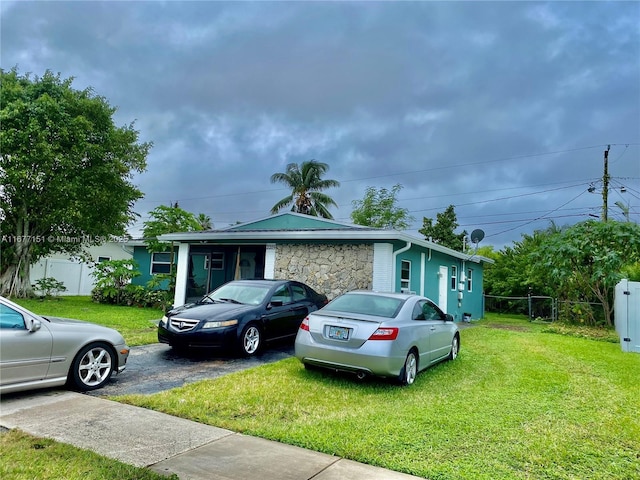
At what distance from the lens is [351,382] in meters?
6.20

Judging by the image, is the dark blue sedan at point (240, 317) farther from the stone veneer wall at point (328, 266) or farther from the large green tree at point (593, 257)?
the large green tree at point (593, 257)

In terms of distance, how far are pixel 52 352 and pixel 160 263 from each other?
1642 cm

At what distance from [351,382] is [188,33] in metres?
9.93

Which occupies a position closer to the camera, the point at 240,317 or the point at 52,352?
the point at 52,352

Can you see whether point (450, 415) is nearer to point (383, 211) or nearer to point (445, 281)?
point (445, 281)

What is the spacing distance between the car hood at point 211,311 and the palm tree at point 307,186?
25.2m

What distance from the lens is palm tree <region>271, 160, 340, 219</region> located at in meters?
33.3

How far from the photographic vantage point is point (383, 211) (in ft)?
118

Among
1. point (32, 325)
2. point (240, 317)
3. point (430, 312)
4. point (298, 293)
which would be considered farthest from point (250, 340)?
point (32, 325)

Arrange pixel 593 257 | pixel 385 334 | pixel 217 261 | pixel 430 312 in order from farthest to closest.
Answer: pixel 217 261 < pixel 593 257 < pixel 430 312 < pixel 385 334

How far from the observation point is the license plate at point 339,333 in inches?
234

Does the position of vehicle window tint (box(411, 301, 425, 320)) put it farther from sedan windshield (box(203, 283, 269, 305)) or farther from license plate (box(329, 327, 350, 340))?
sedan windshield (box(203, 283, 269, 305))

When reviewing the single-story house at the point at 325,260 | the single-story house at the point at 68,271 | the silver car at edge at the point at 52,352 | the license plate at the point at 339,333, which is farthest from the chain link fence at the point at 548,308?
the single-story house at the point at 68,271

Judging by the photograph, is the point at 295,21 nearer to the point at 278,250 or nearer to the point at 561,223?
the point at 278,250
